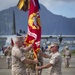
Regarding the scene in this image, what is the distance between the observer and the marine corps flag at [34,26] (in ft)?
39.3

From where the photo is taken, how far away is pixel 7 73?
21672 mm

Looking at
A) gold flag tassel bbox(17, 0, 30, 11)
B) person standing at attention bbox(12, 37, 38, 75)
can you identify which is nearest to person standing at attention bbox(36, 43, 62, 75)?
person standing at attention bbox(12, 37, 38, 75)

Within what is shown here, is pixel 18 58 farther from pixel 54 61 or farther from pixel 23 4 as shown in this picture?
pixel 23 4

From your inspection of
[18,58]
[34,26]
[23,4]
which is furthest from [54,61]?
[23,4]

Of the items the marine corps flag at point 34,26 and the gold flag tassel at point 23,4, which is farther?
the gold flag tassel at point 23,4

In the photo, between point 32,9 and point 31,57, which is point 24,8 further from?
point 31,57

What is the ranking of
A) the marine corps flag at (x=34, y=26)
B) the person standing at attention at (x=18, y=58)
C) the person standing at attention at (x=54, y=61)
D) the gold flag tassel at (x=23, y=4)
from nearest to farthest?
the person standing at attention at (x=18, y=58) → the person standing at attention at (x=54, y=61) → the marine corps flag at (x=34, y=26) → the gold flag tassel at (x=23, y=4)

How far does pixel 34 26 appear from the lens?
12.2 metres

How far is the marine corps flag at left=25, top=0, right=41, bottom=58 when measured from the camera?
1199 centimetres

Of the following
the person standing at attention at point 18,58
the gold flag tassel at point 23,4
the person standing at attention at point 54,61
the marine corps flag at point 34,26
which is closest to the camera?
the person standing at attention at point 18,58

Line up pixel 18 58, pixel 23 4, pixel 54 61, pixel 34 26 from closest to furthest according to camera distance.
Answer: pixel 18 58 < pixel 54 61 < pixel 34 26 < pixel 23 4

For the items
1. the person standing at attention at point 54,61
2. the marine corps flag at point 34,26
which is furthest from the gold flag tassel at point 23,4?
the person standing at attention at point 54,61

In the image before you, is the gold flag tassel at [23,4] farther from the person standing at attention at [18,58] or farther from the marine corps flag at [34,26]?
the person standing at attention at [18,58]

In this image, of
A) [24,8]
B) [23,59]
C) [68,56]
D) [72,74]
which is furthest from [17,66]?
[68,56]
